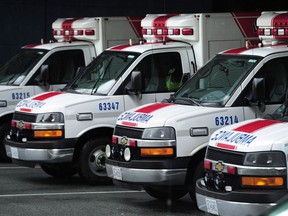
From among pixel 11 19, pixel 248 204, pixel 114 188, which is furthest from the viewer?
pixel 11 19

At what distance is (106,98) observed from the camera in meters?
13.2

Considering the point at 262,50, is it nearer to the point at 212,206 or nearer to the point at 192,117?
the point at 192,117

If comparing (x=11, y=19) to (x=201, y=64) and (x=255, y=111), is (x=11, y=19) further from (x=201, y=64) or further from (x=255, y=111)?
(x=255, y=111)

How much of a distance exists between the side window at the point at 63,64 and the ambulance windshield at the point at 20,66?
0.78 feet

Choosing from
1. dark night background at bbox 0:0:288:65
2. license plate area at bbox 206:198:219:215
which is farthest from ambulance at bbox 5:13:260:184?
dark night background at bbox 0:0:288:65

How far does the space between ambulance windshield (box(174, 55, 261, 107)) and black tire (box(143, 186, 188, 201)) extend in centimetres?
105

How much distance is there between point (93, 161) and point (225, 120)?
2.60 m

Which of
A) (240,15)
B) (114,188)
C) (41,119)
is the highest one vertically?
(240,15)

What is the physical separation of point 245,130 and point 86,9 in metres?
14.6

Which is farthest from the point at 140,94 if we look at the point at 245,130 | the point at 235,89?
the point at 245,130

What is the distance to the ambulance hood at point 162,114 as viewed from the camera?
36.2 feet

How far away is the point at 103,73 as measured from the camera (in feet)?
45.0

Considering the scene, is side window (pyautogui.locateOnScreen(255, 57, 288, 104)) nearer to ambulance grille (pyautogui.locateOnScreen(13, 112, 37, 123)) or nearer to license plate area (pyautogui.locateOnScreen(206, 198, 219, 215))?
license plate area (pyautogui.locateOnScreen(206, 198, 219, 215))

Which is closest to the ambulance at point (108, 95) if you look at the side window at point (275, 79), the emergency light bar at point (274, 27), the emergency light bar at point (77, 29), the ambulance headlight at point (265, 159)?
A: the emergency light bar at point (274, 27)
